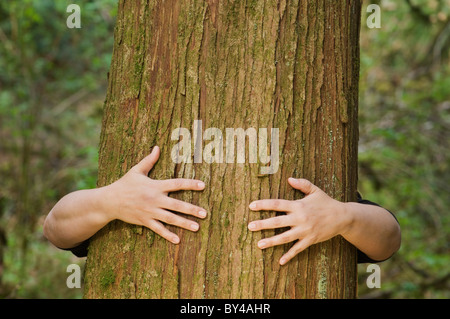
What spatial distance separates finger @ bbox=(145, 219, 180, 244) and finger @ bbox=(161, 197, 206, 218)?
0.07m

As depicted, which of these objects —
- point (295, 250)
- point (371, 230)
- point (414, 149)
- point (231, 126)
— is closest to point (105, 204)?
point (231, 126)

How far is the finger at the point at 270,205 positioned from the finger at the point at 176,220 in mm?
215

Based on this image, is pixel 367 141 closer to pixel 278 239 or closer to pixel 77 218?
pixel 278 239

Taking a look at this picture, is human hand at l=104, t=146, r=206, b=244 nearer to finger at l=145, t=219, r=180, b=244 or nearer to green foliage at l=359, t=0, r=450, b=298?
finger at l=145, t=219, r=180, b=244

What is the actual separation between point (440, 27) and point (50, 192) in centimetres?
612

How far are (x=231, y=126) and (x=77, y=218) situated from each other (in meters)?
0.72

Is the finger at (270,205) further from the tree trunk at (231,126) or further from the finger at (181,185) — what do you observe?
the finger at (181,185)

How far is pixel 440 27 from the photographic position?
633 cm

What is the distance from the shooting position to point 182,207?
151 centimetres

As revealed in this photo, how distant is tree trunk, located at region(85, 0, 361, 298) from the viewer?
1.50 meters

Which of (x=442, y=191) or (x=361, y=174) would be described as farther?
(x=361, y=174)
